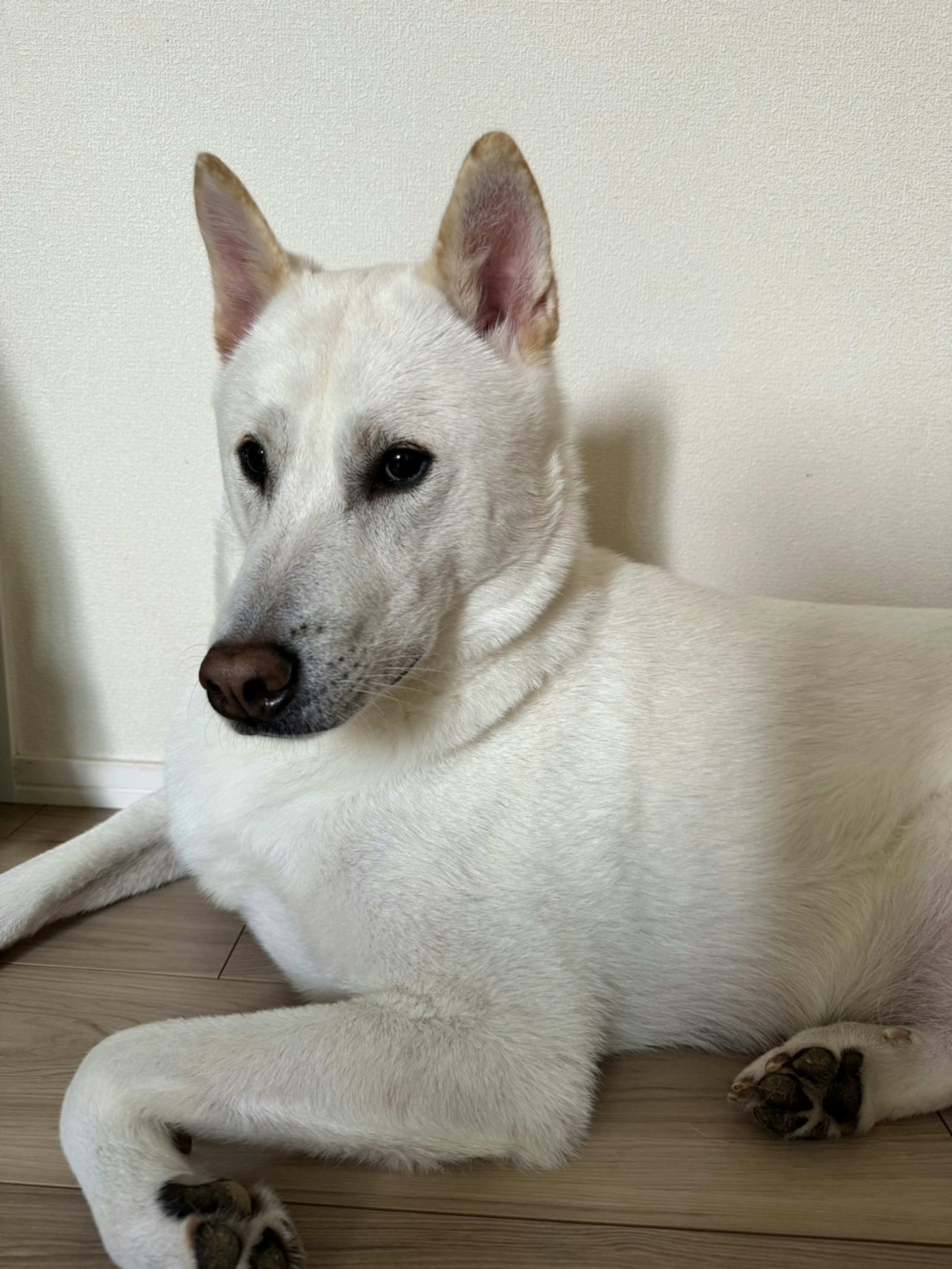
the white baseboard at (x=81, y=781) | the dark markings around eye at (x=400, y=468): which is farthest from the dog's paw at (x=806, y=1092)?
the white baseboard at (x=81, y=781)

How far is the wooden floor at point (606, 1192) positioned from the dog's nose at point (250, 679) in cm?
68

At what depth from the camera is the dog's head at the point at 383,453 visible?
4.13ft

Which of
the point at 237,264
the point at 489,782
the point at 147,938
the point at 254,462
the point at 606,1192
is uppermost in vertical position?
the point at 237,264

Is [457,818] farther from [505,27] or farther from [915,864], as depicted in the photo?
[505,27]

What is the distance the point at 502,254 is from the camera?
1.53 meters

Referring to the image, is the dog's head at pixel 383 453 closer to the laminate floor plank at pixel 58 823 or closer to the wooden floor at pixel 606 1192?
the wooden floor at pixel 606 1192

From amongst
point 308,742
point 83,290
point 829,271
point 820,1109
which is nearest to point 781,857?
point 820,1109

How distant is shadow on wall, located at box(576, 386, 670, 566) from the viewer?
7.54ft

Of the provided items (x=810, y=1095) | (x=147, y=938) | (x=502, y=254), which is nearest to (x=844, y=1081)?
(x=810, y=1095)

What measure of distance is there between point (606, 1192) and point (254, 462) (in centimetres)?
127

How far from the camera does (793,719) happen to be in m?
1.60

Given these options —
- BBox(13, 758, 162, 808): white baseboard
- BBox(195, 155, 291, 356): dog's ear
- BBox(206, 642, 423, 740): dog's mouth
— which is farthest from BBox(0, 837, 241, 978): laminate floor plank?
BBox(195, 155, 291, 356): dog's ear

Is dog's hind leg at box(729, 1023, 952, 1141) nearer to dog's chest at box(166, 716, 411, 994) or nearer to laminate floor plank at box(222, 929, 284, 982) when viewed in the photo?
dog's chest at box(166, 716, 411, 994)

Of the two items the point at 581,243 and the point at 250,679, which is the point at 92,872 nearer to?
the point at 250,679
